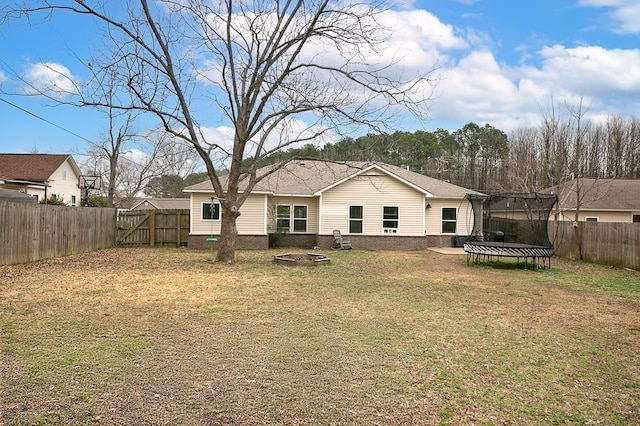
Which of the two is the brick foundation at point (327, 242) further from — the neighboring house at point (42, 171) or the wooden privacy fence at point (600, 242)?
the neighboring house at point (42, 171)

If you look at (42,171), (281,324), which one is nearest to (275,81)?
(281,324)

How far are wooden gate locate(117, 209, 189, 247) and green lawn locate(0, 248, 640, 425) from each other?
10.1m

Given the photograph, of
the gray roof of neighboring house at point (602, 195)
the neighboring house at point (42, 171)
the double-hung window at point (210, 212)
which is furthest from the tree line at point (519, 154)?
the neighboring house at point (42, 171)

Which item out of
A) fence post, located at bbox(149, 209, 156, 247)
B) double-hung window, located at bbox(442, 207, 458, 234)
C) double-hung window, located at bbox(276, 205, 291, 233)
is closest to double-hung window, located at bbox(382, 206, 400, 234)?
double-hung window, located at bbox(442, 207, 458, 234)

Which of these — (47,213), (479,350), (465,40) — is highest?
(465,40)

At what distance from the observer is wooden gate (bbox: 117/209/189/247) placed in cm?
2058

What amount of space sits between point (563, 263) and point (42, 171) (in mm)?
31786

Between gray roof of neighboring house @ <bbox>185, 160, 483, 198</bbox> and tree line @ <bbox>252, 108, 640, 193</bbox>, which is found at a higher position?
tree line @ <bbox>252, 108, 640, 193</bbox>

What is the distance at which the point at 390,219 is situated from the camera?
69.7ft

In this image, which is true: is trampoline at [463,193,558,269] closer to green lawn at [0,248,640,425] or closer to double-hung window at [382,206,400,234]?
green lawn at [0,248,640,425]

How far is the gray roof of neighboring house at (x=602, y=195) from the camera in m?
26.6

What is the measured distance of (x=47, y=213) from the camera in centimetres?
1405

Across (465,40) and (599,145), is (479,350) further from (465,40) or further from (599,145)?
(599,145)

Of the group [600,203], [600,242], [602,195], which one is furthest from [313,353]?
[602,195]
